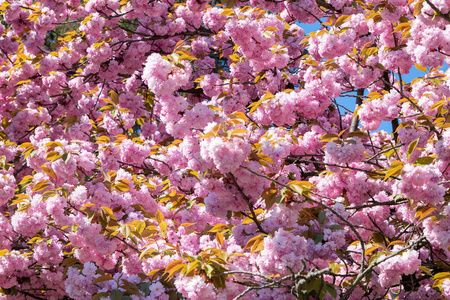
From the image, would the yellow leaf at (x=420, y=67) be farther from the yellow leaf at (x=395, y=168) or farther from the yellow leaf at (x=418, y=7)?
the yellow leaf at (x=395, y=168)

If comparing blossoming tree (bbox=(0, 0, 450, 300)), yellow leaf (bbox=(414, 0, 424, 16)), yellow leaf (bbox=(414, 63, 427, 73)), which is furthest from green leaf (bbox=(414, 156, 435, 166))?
yellow leaf (bbox=(414, 63, 427, 73))

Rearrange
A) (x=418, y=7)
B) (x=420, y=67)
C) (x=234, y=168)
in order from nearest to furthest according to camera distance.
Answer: (x=234, y=168)
(x=418, y=7)
(x=420, y=67)

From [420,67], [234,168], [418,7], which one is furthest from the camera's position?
[420,67]

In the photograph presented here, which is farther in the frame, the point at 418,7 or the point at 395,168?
the point at 418,7

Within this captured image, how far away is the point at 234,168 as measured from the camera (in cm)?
262

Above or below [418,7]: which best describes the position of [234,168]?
below

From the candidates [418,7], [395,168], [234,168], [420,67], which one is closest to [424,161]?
[395,168]

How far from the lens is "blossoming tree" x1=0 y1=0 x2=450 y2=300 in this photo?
273 centimetres

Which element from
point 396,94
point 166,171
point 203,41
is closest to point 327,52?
point 396,94

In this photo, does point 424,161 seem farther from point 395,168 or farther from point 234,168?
point 234,168

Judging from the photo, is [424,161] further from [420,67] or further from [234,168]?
[420,67]

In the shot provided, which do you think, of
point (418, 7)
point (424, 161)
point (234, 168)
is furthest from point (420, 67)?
point (234, 168)

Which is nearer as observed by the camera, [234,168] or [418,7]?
[234,168]

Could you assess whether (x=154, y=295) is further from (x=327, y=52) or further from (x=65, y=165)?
(x=327, y=52)
